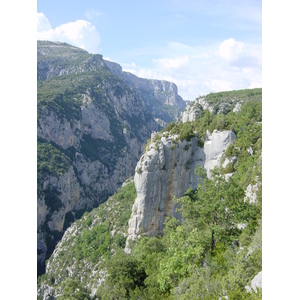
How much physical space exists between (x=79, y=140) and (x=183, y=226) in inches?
2965

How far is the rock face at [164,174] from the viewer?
31.0 metres

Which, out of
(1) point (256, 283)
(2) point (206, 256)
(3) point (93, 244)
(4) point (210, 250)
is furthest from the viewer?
(3) point (93, 244)

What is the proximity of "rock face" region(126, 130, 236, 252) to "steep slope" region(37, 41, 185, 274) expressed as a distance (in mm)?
33114

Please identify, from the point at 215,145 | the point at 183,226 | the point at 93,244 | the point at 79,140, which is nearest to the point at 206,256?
the point at 183,226

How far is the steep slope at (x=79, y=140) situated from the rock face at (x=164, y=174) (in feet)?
109

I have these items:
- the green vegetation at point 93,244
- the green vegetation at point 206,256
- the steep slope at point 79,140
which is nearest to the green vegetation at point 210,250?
the green vegetation at point 206,256

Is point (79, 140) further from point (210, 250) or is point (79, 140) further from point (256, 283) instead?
point (256, 283)

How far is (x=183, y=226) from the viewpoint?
12562mm

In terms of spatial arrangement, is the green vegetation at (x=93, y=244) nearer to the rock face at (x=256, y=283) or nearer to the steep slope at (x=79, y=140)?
the steep slope at (x=79, y=140)

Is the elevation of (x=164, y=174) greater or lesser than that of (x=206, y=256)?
greater

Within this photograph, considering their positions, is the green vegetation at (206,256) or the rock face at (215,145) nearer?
the green vegetation at (206,256)

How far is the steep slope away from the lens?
6662 centimetres

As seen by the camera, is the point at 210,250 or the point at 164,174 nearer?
the point at 210,250

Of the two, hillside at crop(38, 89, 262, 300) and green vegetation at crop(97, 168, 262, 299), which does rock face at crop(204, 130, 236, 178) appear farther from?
green vegetation at crop(97, 168, 262, 299)
